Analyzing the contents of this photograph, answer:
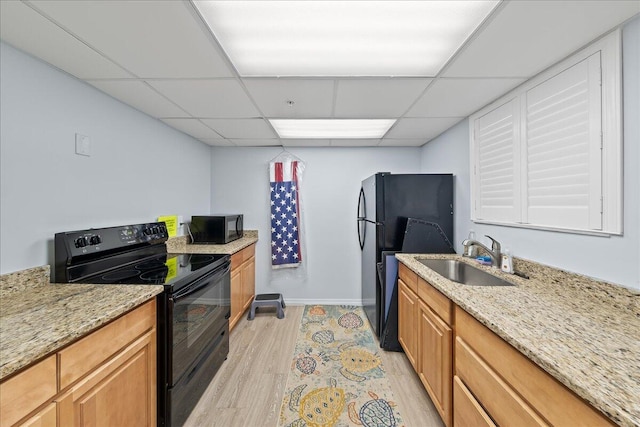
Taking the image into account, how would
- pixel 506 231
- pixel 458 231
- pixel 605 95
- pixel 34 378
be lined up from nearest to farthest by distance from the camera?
pixel 34 378
pixel 605 95
pixel 506 231
pixel 458 231

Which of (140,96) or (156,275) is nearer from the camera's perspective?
(156,275)

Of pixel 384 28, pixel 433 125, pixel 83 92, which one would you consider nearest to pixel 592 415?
pixel 384 28

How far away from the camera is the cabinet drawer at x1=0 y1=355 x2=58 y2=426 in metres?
0.70

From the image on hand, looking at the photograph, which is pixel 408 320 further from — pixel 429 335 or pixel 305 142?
pixel 305 142

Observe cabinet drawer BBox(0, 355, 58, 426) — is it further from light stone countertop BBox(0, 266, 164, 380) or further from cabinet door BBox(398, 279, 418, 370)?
cabinet door BBox(398, 279, 418, 370)

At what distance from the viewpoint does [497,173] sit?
1906 millimetres

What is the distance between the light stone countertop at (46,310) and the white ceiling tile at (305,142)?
7.27 ft

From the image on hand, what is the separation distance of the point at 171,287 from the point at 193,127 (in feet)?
6.04

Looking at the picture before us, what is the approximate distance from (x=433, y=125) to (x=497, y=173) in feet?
2.78

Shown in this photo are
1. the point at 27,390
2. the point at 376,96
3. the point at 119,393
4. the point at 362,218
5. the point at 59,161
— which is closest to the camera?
the point at 27,390

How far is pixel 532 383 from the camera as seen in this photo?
81 centimetres

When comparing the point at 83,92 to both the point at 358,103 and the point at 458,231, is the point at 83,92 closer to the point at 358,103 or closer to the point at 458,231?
the point at 358,103

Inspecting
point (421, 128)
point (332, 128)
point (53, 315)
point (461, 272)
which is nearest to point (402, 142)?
point (421, 128)

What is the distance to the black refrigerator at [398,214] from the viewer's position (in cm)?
232
